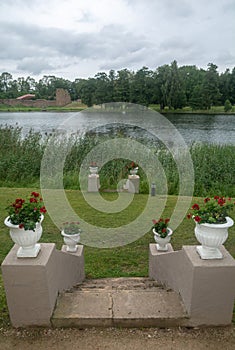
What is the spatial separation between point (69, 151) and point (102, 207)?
350 centimetres

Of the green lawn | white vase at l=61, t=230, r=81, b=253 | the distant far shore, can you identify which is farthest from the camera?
the distant far shore

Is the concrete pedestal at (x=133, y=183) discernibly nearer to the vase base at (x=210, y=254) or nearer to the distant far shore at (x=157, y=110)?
the vase base at (x=210, y=254)

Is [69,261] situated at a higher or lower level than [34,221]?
lower

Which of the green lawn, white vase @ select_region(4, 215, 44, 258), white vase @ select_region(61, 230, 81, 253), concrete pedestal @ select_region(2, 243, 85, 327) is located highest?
white vase @ select_region(4, 215, 44, 258)

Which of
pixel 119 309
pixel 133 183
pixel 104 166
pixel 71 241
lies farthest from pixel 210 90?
pixel 119 309

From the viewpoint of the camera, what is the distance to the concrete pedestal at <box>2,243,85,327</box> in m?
1.62

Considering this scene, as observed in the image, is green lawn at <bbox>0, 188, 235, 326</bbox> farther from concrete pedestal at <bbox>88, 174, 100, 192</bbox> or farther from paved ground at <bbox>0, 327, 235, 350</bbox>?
concrete pedestal at <bbox>88, 174, 100, 192</bbox>

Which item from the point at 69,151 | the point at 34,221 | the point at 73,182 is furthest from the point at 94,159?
the point at 34,221

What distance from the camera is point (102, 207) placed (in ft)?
15.9

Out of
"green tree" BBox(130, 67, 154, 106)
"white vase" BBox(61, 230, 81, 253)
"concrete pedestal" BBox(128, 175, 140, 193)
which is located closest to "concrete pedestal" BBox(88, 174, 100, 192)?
"concrete pedestal" BBox(128, 175, 140, 193)

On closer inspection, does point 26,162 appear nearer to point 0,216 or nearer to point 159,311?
point 0,216

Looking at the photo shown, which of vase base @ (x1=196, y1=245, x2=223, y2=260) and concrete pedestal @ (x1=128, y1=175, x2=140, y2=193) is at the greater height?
vase base @ (x1=196, y1=245, x2=223, y2=260)

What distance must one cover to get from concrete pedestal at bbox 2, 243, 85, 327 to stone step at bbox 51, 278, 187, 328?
105 millimetres

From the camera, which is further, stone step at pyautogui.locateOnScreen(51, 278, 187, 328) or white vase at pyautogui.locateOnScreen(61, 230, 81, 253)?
white vase at pyautogui.locateOnScreen(61, 230, 81, 253)
